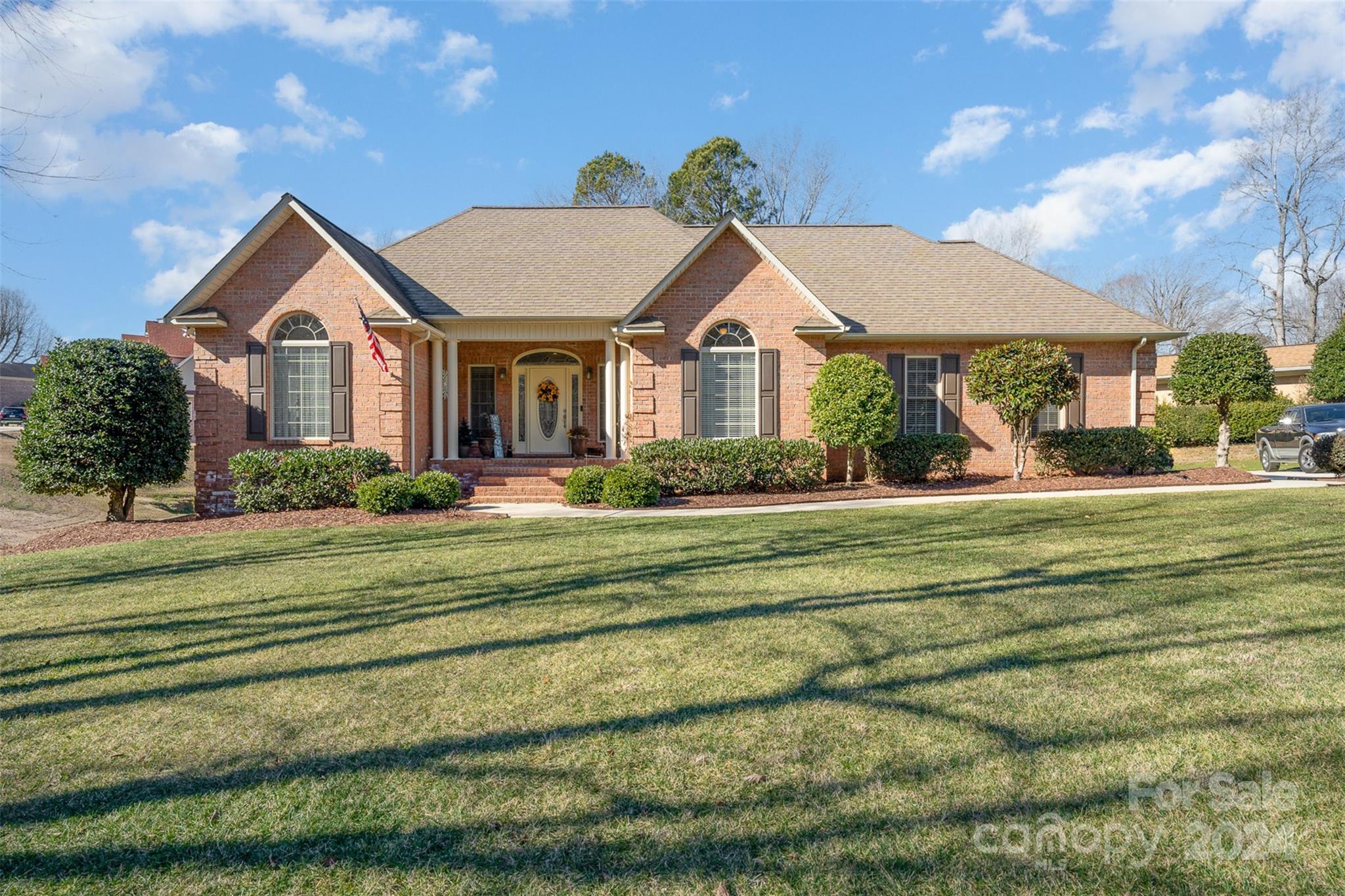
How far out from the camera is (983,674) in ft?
14.5

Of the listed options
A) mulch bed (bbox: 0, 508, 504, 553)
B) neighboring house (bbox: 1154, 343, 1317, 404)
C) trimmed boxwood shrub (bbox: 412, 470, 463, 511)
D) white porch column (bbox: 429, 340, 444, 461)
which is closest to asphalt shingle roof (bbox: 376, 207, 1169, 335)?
white porch column (bbox: 429, 340, 444, 461)

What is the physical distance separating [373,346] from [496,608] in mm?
9823

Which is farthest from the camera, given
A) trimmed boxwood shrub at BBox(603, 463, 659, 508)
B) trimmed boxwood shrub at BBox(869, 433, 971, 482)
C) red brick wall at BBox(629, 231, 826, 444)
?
trimmed boxwood shrub at BBox(869, 433, 971, 482)

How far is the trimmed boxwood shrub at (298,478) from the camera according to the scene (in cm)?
1365

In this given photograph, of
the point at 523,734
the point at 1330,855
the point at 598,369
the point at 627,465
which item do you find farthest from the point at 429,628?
the point at 598,369

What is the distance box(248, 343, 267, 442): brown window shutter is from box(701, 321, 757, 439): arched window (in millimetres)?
8822

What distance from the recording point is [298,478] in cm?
1369

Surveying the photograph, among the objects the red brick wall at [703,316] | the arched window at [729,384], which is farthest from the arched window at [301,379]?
the arched window at [729,384]

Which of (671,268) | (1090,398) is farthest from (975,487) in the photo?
(671,268)

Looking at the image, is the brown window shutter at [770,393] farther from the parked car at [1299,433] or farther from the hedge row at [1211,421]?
the hedge row at [1211,421]

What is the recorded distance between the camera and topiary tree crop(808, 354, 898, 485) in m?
14.5

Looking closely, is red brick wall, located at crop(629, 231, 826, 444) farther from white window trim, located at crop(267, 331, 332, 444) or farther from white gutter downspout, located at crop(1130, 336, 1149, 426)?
white gutter downspout, located at crop(1130, 336, 1149, 426)

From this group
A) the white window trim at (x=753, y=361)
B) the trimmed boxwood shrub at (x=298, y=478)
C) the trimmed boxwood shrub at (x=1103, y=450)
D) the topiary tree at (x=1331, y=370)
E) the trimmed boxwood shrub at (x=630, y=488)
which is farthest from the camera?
the topiary tree at (x=1331, y=370)

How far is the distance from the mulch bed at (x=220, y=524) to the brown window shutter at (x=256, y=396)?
2.20 meters
